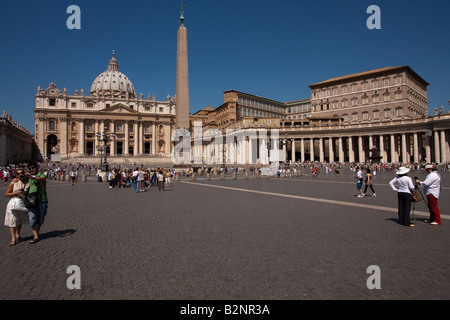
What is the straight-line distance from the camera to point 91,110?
95.8 metres

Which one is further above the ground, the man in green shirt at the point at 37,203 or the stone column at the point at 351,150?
the stone column at the point at 351,150

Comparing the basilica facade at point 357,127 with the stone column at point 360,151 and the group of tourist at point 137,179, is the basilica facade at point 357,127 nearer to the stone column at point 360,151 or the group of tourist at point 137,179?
the stone column at point 360,151

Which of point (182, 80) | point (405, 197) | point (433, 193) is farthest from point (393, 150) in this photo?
point (405, 197)

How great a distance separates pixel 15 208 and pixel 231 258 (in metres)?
4.23

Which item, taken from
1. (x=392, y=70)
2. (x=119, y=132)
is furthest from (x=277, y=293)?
(x=119, y=132)

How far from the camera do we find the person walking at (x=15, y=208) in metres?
5.76

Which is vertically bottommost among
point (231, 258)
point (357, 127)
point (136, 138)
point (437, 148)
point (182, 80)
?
point (231, 258)

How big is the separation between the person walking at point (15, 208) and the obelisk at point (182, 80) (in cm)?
2584

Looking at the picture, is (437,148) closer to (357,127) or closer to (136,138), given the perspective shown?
(357,127)

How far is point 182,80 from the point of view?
30.9 meters

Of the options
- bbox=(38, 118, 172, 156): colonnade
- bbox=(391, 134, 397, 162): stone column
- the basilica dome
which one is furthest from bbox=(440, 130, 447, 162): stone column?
the basilica dome

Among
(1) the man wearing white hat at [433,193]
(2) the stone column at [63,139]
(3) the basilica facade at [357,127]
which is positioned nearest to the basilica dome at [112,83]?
(2) the stone column at [63,139]

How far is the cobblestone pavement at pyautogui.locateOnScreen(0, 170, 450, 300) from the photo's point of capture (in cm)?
369
